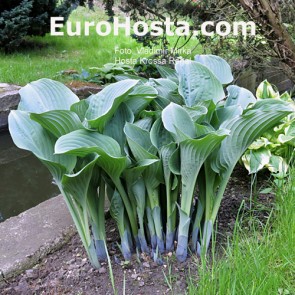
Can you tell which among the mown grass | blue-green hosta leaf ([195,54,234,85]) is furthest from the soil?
blue-green hosta leaf ([195,54,234,85])

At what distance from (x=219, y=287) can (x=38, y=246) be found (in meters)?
0.75

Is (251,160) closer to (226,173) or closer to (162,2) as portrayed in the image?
(226,173)

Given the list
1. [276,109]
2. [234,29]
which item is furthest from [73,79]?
[276,109]

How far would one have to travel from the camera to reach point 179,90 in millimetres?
1596

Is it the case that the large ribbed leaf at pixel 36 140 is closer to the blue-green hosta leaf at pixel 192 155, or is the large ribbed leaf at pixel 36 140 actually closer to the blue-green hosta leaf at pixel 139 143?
the blue-green hosta leaf at pixel 139 143

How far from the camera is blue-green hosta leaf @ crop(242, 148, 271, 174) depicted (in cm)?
210

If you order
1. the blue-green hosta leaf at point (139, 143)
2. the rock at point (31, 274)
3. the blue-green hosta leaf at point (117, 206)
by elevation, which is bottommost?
the rock at point (31, 274)

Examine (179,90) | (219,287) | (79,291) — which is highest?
(179,90)

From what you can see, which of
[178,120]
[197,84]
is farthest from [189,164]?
[197,84]

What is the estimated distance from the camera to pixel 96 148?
4.04 feet

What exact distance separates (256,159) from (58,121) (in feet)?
3.76

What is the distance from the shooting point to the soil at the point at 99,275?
146 centimetres

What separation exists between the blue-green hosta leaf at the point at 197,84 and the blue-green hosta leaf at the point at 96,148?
387 millimetres

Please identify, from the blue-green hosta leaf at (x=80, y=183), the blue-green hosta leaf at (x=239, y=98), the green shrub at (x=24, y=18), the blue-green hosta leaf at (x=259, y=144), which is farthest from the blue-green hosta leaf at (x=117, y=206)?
the green shrub at (x=24, y=18)
